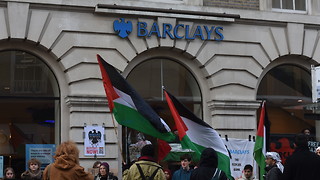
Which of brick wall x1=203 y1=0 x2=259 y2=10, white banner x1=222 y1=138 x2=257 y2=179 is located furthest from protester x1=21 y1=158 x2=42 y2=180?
brick wall x1=203 y1=0 x2=259 y2=10

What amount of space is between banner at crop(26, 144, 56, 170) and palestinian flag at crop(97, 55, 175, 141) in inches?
190

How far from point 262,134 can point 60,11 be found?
5.81 m

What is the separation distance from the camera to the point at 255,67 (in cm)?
1708

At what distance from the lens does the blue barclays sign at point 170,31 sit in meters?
15.8

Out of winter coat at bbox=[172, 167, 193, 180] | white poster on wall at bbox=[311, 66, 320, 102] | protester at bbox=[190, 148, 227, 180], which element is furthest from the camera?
white poster on wall at bbox=[311, 66, 320, 102]

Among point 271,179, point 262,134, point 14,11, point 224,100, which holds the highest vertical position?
point 14,11

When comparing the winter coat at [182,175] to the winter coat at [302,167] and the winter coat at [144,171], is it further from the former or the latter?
the winter coat at [302,167]

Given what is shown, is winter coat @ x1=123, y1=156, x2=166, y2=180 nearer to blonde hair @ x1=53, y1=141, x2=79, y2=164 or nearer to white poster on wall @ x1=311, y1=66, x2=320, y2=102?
blonde hair @ x1=53, y1=141, x2=79, y2=164

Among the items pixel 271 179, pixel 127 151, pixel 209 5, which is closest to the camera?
pixel 271 179

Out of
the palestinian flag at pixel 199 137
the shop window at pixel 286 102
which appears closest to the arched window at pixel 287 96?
the shop window at pixel 286 102

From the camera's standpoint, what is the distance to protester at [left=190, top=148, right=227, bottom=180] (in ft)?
28.6

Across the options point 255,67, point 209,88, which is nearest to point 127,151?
point 209,88

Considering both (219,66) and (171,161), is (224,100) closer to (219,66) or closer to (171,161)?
(219,66)

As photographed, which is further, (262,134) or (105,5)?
(105,5)
